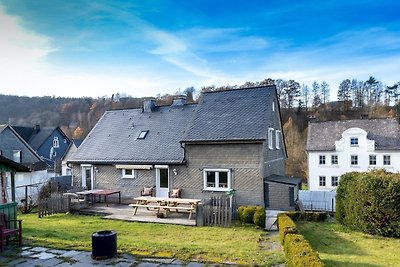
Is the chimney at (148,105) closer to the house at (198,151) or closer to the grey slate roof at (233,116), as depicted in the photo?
the house at (198,151)

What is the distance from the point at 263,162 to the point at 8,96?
87446mm

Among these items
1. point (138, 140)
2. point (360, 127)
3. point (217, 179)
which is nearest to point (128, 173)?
point (138, 140)

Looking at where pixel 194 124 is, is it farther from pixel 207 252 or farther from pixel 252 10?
pixel 207 252

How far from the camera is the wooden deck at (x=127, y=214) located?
53.5 feet

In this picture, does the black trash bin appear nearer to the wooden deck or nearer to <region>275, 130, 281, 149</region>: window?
the wooden deck

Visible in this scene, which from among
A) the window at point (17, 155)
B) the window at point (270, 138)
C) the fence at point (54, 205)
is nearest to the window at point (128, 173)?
the fence at point (54, 205)

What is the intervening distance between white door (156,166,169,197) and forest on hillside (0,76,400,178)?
35.4 meters

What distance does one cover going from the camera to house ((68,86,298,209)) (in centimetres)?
A: 1847

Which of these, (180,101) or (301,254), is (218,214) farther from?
(180,101)

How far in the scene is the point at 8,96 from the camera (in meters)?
85.3

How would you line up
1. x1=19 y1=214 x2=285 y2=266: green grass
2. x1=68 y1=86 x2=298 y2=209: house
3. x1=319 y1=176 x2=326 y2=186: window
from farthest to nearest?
x1=319 y1=176 x2=326 y2=186: window < x1=68 y1=86 x2=298 y2=209: house < x1=19 y1=214 x2=285 y2=266: green grass

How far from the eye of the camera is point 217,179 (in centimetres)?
1930

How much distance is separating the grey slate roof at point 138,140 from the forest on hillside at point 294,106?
3173 centimetres

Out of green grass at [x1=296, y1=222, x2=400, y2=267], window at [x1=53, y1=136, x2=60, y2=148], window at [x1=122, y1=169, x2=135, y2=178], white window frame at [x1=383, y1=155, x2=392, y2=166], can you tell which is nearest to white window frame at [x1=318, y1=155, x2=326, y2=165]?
white window frame at [x1=383, y1=155, x2=392, y2=166]
